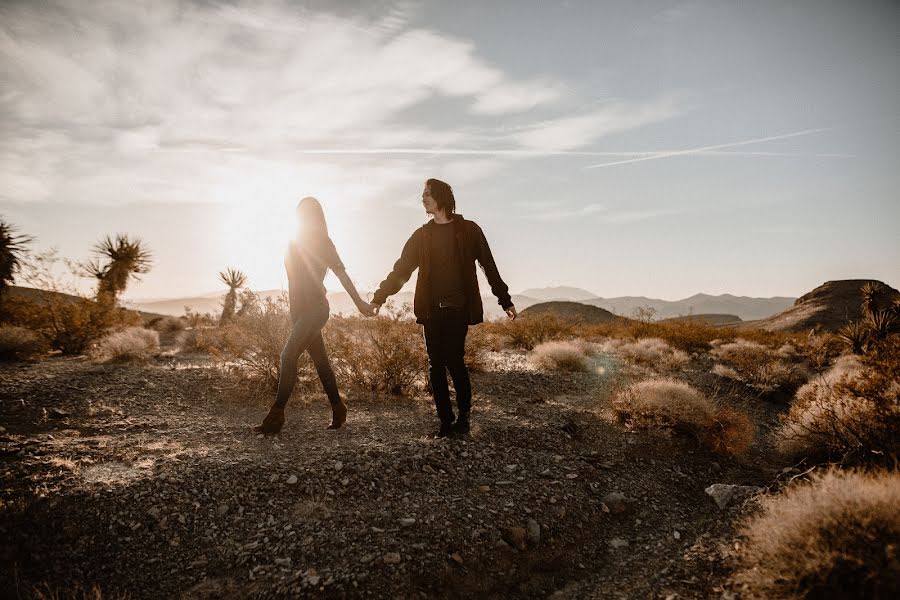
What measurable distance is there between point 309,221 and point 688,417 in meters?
4.39

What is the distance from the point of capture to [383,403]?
5.49m

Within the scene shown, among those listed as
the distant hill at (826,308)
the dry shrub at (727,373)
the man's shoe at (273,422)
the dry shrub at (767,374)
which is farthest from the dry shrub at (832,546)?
the distant hill at (826,308)

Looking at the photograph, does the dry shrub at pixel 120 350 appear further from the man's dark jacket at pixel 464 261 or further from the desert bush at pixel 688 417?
the desert bush at pixel 688 417

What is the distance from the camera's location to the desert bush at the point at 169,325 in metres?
17.5

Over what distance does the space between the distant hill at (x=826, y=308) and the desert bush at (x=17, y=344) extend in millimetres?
37519

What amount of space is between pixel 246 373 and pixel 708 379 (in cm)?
828

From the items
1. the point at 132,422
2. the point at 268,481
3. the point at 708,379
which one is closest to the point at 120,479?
the point at 268,481

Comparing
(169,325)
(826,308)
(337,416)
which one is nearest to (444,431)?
(337,416)

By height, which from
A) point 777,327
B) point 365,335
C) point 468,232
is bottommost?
point 777,327

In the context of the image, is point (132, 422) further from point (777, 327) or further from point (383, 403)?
point (777, 327)

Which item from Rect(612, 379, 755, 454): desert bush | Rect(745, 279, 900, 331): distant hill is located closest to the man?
Rect(612, 379, 755, 454): desert bush

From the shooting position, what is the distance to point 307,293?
3906 millimetres

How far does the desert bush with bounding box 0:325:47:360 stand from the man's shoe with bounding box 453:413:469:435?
26.6 feet

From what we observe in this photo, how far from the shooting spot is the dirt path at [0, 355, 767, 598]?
7.34ft
